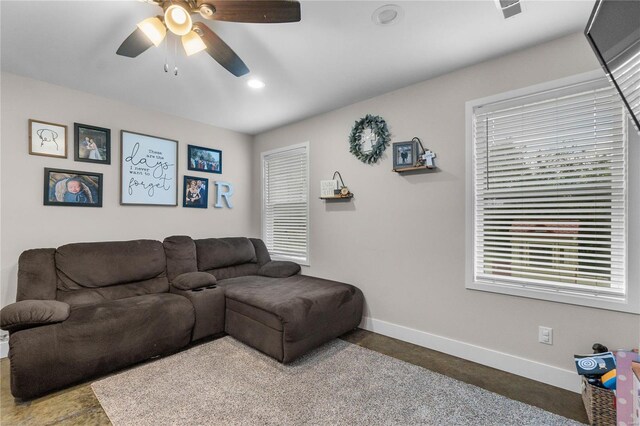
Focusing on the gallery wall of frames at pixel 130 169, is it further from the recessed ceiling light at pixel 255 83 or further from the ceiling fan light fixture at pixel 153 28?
the ceiling fan light fixture at pixel 153 28

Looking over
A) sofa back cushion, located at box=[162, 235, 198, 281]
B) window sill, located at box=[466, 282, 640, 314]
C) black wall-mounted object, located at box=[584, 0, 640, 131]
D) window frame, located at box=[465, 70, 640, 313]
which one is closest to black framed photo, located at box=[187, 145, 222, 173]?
sofa back cushion, located at box=[162, 235, 198, 281]

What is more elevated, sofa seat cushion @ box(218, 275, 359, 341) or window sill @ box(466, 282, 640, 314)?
window sill @ box(466, 282, 640, 314)

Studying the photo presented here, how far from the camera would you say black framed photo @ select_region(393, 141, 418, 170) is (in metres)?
2.84

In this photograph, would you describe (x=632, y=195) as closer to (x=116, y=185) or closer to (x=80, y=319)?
(x=80, y=319)

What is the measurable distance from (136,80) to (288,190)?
2.10 meters

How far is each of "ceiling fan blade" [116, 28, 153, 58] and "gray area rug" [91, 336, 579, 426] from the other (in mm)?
2320

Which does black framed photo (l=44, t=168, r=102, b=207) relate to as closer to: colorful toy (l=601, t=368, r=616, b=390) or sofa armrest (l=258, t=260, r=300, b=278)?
sofa armrest (l=258, t=260, r=300, b=278)

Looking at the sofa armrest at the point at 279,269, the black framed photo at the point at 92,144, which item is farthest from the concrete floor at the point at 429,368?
the black framed photo at the point at 92,144

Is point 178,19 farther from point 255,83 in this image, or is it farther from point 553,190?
point 553,190

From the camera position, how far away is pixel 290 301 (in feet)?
8.35

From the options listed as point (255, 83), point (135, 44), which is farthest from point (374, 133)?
point (135, 44)

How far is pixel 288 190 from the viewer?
13.6 ft

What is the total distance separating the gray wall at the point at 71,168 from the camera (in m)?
2.64

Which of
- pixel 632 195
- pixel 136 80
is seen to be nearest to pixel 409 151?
pixel 632 195
